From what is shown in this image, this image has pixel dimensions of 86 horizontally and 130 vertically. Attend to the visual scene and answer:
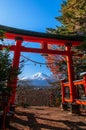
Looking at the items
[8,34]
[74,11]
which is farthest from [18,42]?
[74,11]

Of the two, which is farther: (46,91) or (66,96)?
(46,91)

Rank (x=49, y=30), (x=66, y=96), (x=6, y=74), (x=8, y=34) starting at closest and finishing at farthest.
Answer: (x=6, y=74) < (x=8, y=34) < (x=66, y=96) < (x=49, y=30)

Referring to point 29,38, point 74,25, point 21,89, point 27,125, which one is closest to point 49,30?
point 74,25

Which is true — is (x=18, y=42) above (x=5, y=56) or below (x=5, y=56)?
above

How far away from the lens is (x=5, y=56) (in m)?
5.59

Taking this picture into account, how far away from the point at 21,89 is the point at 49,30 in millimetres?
6440

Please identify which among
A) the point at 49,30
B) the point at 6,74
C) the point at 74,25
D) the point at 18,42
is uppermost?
the point at 49,30

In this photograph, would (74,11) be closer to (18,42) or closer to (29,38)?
(29,38)

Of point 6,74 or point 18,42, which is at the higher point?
point 18,42

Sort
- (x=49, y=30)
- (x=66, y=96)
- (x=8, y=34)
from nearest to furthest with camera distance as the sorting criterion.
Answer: (x=8, y=34) → (x=66, y=96) → (x=49, y=30)

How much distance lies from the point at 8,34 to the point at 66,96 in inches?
220

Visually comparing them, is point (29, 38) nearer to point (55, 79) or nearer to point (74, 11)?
point (74, 11)

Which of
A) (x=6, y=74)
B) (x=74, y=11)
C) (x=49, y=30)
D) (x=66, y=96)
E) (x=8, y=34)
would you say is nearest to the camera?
(x=6, y=74)

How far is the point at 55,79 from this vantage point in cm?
1845
